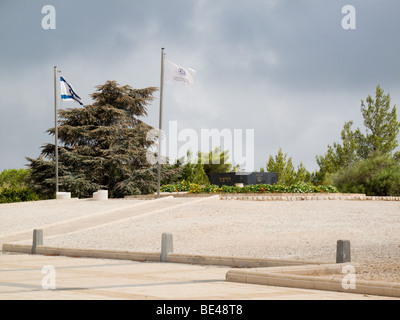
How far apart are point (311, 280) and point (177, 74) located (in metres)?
24.1

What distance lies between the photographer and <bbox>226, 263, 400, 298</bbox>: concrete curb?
760 centimetres

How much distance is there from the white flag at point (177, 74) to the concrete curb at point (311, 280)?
22.6 metres

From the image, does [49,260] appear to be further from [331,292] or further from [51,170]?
[51,170]

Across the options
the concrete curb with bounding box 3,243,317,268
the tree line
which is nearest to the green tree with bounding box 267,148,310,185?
the tree line

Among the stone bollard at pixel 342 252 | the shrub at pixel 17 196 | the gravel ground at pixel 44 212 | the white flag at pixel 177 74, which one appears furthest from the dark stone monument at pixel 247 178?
the stone bollard at pixel 342 252

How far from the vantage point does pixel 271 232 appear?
17219 millimetres

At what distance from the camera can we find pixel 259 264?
11.1 metres

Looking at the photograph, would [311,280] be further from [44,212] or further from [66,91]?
[66,91]

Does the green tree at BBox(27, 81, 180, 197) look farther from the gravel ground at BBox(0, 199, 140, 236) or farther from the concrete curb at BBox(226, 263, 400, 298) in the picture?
the concrete curb at BBox(226, 263, 400, 298)

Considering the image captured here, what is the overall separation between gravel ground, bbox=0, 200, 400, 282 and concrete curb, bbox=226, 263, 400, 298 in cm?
80

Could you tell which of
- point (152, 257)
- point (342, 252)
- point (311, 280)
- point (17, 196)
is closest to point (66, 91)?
point (17, 196)

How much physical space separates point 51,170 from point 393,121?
29.8 meters

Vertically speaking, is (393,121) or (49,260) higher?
(393,121)
